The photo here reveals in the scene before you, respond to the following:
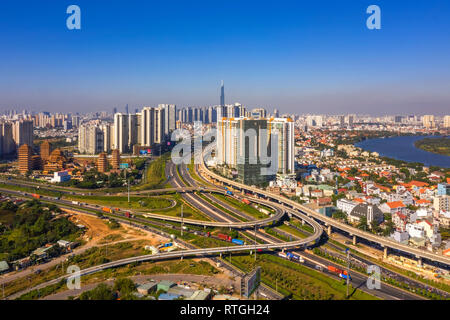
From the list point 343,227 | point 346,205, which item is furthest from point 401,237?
point 346,205

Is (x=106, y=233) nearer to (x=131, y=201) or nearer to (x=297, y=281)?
(x=131, y=201)

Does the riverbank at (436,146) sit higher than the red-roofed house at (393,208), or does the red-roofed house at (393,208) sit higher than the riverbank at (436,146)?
the riverbank at (436,146)

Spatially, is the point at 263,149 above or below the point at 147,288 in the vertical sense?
above

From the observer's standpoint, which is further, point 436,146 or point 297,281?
point 436,146

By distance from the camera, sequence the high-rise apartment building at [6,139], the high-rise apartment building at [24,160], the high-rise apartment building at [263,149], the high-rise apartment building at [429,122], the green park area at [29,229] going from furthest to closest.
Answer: the high-rise apartment building at [429,122] → the high-rise apartment building at [6,139] → the high-rise apartment building at [24,160] → the high-rise apartment building at [263,149] → the green park area at [29,229]

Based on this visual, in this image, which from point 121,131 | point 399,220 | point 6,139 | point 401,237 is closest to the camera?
point 401,237

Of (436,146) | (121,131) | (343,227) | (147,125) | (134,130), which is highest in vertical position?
(147,125)

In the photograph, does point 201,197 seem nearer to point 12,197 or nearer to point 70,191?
point 70,191

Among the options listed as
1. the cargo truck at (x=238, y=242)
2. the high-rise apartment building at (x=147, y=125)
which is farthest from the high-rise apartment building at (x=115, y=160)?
the cargo truck at (x=238, y=242)

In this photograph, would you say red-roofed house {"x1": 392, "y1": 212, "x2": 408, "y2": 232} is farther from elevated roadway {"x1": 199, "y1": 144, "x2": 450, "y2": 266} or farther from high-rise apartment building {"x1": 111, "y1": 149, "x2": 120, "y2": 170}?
high-rise apartment building {"x1": 111, "y1": 149, "x2": 120, "y2": 170}

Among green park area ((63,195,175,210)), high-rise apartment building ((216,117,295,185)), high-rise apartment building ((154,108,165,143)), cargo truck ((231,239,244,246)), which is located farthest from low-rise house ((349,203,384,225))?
high-rise apartment building ((154,108,165,143))

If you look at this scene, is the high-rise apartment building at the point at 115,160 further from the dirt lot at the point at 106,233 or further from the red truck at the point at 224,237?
the red truck at the point at 224,237

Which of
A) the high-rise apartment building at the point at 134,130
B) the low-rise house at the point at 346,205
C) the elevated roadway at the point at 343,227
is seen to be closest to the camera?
the elevated roadway at the point at 343,227
